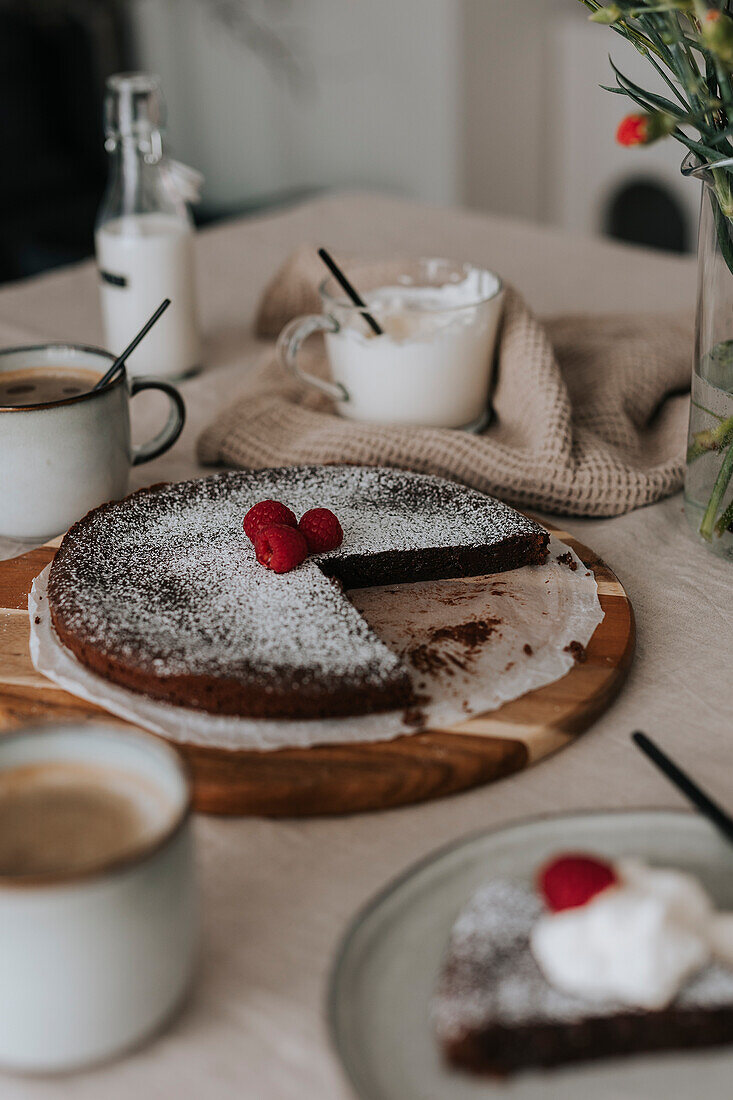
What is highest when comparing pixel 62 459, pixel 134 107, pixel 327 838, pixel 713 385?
pixel 134 107

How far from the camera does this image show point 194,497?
125 centimetres

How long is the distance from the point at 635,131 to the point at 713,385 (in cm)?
36

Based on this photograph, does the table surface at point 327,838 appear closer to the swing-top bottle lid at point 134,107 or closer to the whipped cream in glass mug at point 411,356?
the whipped cream in glass mug at point 411,356

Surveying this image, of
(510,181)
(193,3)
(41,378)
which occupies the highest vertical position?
(193,3)

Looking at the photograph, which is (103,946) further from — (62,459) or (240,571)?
(62,459)

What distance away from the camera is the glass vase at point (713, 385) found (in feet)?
3.61

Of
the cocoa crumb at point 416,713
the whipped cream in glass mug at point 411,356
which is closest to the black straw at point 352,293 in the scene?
the whipped cream in glass mug at point 411,356

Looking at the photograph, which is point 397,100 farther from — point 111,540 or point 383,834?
point 383,834

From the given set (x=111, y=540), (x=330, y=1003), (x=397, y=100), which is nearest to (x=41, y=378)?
(x=111, y=540)

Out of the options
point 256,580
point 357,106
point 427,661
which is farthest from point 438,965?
point 357,106

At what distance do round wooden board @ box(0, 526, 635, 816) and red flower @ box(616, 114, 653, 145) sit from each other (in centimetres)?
45

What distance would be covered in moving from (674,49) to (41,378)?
808 millimetres

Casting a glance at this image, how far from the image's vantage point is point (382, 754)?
89 centimetres

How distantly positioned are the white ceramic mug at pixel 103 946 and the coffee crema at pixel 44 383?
2.36ft
